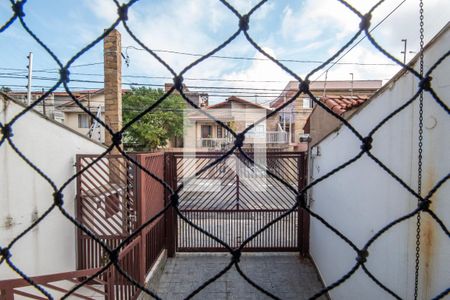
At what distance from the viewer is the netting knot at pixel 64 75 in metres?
0.64

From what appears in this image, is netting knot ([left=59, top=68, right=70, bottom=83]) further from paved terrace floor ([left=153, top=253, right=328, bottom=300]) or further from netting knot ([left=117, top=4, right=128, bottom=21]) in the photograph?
paved terrace floor ([left=153, top=253, right=328, bottom=300])

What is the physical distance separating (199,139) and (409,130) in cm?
1255

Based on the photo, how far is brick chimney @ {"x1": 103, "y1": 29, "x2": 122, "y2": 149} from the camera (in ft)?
15.2

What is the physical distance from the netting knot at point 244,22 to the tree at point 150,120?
32.2ft

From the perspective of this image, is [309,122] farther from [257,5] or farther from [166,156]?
[257,5]

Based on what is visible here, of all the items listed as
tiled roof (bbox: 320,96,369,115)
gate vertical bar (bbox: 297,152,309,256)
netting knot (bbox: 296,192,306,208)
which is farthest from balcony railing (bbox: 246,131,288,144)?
netting knot (bbox: 296,192,306,208)

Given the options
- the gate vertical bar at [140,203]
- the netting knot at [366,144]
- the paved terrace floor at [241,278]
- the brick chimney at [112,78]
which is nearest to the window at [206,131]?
the brick chimney at [112,78]

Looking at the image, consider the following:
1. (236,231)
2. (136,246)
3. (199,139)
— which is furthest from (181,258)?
(199,139)

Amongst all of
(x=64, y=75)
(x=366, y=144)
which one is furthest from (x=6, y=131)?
(x=366, y=144)

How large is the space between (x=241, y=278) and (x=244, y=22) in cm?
400

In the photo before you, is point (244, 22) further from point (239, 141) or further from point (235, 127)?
point (235, 127)

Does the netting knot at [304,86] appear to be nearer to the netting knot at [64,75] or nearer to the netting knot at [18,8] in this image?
the netting knot at [64,75]

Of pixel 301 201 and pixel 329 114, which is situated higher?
pixel 329 114

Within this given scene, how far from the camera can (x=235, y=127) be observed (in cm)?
998
